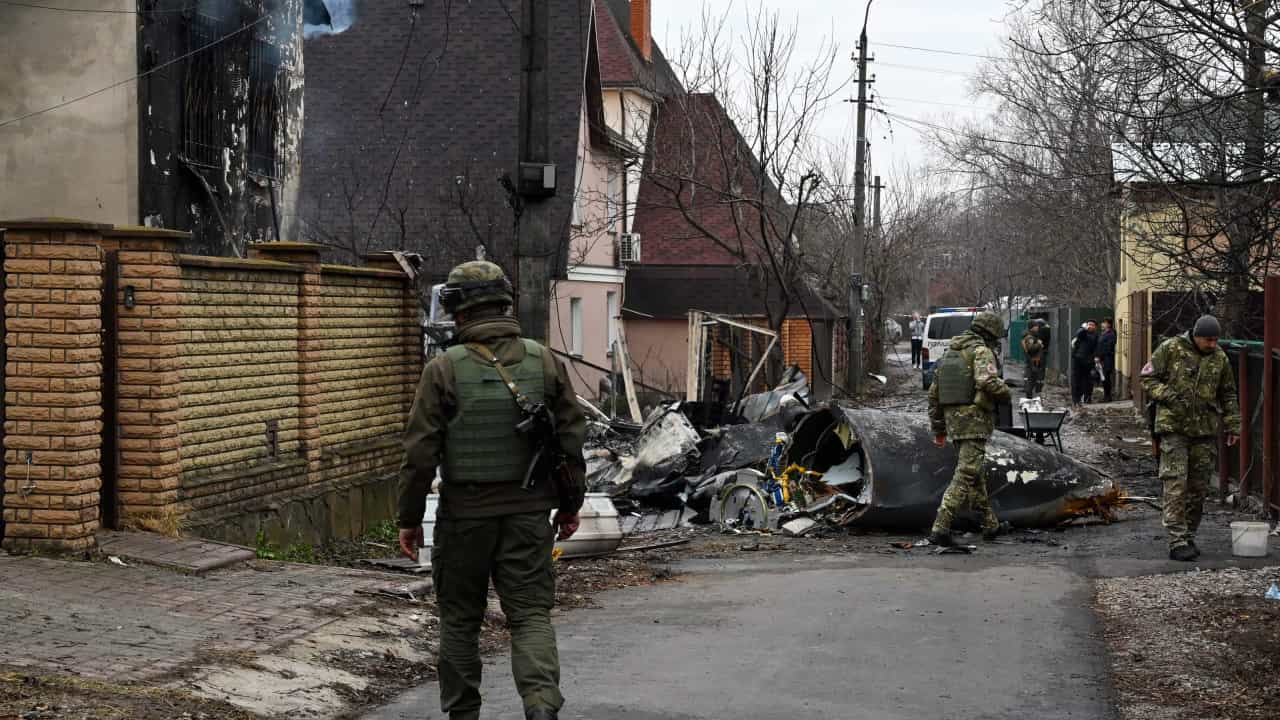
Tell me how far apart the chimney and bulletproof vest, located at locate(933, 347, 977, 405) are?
27567mm

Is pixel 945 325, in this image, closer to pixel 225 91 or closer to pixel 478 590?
pixel 225 91

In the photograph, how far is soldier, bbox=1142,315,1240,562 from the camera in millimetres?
10734

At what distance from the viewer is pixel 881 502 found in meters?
12.4

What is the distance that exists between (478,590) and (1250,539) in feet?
23.2

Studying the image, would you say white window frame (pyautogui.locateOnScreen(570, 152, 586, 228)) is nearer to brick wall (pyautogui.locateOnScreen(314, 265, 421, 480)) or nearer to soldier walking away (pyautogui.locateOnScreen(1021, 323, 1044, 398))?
soldier walking away (pyautogui.locateOnScreen(1021, 323, 1044, 398))

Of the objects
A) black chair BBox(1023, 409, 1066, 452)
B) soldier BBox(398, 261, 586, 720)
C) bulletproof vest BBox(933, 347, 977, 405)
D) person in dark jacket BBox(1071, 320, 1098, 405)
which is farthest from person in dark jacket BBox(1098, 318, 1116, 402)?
soldier BBox(398, 261, 586, 720)

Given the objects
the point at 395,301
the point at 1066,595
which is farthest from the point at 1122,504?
the point at 395,301

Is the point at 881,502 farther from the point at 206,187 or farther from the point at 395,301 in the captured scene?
the point at 206,187

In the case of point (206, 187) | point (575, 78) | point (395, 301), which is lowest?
point (395, 301)

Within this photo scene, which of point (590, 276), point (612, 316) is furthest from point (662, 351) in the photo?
point (590, 276)

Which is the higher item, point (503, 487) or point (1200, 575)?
point (503, 487)

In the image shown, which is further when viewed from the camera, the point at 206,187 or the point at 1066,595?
the point at 206,187

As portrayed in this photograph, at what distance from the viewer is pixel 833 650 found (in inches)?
292

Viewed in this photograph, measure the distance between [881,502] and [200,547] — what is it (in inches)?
236
